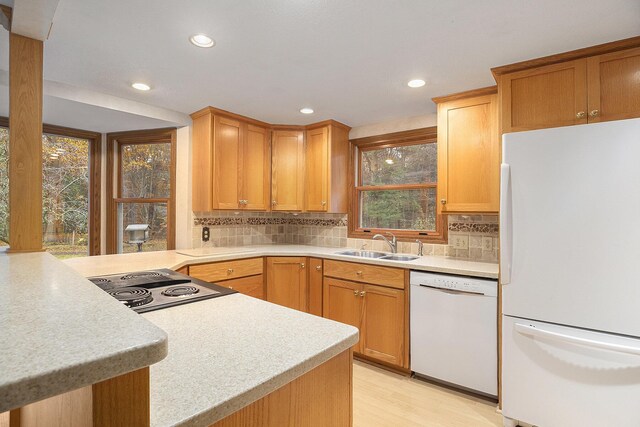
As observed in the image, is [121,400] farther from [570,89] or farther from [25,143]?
[570,89]

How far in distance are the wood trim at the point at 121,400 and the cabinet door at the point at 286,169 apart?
10.1ft

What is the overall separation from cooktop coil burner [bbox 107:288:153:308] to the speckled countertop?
1.73 feet

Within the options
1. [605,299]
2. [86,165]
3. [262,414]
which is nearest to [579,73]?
[605,299]

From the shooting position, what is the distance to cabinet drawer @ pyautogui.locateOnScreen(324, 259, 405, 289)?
8.47 feet

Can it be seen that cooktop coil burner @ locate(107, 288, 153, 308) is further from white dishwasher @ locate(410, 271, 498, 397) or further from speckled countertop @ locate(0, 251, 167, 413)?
white dishwasher @ locate(410, 271, 498, 397)

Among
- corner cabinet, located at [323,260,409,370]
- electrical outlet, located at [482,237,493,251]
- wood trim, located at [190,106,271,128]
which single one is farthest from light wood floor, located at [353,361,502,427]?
wood trim, located at [190,106,271,128]

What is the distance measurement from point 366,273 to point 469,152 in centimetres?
125

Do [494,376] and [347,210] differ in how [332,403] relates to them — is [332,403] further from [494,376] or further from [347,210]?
[347,210]

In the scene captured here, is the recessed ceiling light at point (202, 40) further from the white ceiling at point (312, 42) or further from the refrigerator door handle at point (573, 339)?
the refrigerator door handle at point (573, 339)

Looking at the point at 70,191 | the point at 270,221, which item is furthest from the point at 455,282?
the point at 70,191

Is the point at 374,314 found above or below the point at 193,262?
below

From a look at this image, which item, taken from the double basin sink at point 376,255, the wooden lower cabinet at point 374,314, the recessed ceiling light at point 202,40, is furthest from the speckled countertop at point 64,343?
the double basin sink at point 376,255

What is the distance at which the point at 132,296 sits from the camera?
1268 millimetres

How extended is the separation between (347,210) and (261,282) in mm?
1226
